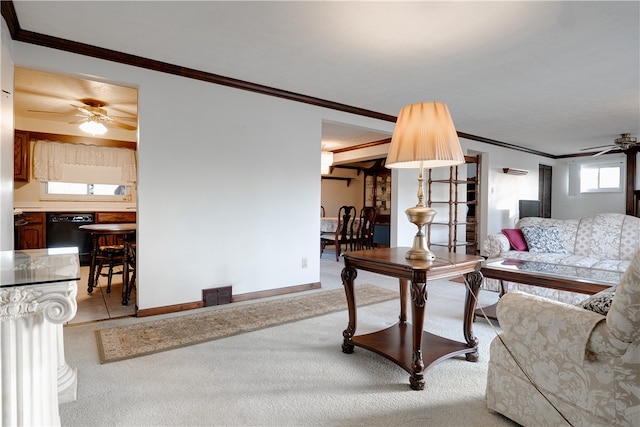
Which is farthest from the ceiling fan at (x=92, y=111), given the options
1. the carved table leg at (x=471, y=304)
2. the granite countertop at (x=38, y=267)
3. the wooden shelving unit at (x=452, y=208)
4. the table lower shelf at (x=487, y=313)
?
the wooden shelving unit at (x=452, y=208)

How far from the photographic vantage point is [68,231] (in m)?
5.26

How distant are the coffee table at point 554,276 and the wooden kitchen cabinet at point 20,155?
6157 mm

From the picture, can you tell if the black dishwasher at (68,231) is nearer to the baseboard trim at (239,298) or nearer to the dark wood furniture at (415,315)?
the baseboard trim at (239,298)

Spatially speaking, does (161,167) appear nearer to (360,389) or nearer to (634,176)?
(360,389)

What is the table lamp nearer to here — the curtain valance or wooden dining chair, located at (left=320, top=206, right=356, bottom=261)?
wooden dining chair, located at (left=320, top=206, right=356, bottom=261)

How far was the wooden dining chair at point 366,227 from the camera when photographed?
22.0ft

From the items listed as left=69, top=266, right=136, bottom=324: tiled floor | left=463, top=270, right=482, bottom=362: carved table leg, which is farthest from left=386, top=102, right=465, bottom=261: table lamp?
left=69, top=266, right=136, bottom=324: tiled floor

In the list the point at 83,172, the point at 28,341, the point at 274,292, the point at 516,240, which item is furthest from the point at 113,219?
the point at 516,240

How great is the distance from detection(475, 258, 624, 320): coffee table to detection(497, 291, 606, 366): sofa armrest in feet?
2.65

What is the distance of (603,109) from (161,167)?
5.26 m

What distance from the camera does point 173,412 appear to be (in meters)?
1.62

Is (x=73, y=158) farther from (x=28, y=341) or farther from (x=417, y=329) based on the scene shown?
(x=417, y=329)

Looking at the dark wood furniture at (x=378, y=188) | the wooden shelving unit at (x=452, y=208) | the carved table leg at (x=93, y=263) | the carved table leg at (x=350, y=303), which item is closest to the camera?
the carved table leg at (x=350, y=303)

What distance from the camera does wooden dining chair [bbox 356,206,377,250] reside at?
671cm
